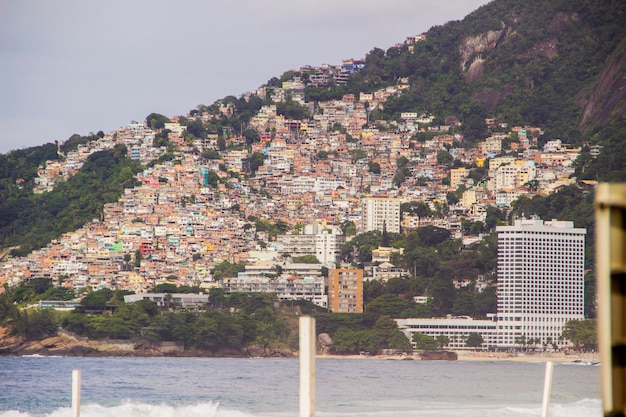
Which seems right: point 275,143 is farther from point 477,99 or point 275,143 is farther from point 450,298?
point 450,298

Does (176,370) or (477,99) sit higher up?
(477,99)

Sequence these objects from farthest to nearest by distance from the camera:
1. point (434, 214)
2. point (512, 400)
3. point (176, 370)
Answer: point (434, 214)
point (176, 370)
point (512, 400)

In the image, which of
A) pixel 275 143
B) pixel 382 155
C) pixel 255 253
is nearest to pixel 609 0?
pixel 382 155

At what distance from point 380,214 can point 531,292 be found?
16.1 meters

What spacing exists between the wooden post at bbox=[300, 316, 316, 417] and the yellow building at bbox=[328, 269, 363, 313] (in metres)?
56.2

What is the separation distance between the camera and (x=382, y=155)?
3610 inches

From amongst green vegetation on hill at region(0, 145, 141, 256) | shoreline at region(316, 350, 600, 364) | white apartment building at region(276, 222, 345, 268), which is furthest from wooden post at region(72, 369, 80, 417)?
green vegetation on hill at region(0, 145, 141, 256)

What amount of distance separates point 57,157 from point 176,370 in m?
54.0

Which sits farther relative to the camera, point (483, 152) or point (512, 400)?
point (483, 152)

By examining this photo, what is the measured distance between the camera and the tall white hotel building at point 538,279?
2398 inches

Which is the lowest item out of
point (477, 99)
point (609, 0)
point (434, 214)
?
point (434, 214)

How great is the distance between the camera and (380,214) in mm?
76812

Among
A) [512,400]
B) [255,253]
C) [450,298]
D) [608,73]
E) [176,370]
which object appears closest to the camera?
[512,400]

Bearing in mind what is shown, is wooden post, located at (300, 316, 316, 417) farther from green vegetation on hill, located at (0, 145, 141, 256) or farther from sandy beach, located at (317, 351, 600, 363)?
green vegetation on hill, located at (0, 145, 141, 256)
